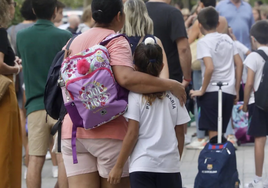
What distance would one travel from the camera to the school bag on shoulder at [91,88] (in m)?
3.54

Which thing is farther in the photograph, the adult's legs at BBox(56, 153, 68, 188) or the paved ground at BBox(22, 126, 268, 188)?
the paved ground at BBox(22, 126, 268, 188)

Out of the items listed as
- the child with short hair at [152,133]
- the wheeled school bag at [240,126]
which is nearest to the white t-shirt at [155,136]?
the child with short hair at [152,133]

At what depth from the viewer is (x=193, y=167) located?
734 cm

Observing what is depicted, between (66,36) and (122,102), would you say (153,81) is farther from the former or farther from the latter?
(66,36)

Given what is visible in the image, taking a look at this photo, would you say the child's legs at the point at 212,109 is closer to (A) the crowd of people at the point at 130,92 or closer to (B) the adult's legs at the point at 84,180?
(A) the crowd of people at the point at 130,92

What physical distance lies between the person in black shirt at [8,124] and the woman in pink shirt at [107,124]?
43.9 inches

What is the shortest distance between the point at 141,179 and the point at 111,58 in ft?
2.73

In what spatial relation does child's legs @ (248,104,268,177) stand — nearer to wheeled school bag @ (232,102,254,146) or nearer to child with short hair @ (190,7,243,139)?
child with short hair @ (190,7,243,139)

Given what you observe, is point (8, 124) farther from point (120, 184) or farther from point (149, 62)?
point (149, 62)

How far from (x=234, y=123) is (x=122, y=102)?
5.60 m

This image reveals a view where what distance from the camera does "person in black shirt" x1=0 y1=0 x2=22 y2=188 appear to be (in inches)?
188

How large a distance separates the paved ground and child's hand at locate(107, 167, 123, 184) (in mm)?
2722

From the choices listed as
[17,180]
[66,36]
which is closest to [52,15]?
[66,36]

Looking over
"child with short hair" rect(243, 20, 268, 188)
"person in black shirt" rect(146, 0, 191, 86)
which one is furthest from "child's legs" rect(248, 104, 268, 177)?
"person in black shirt" rect(146, 0, 191, 86)
